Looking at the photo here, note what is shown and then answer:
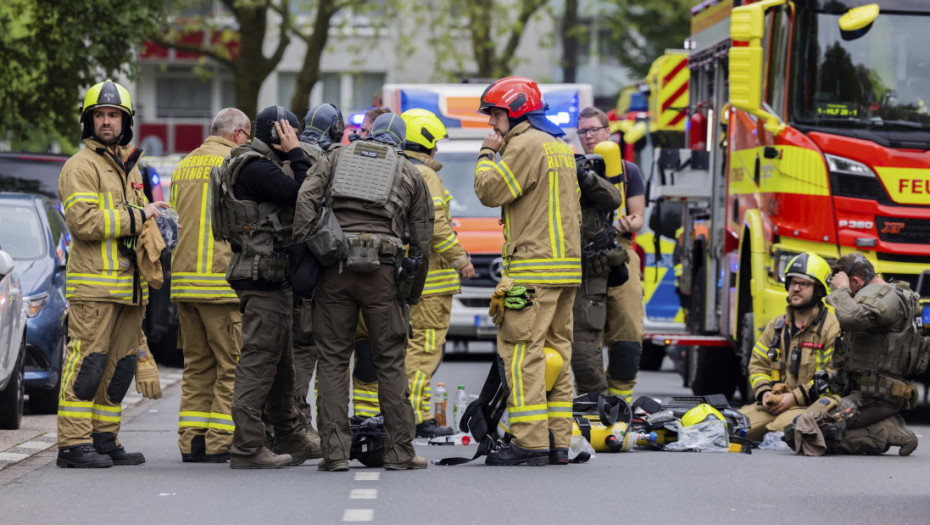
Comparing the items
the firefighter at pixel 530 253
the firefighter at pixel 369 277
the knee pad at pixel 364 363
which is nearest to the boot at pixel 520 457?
the firefighter at pixel 530 253

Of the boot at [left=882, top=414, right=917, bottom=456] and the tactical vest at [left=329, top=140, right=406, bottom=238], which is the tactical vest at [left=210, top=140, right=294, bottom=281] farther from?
the boot at [left=882, top=414, right=917, bottom=456]

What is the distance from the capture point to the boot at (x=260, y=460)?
908cm

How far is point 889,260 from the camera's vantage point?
466 inches

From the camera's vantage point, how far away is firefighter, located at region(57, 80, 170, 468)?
29.7 ft

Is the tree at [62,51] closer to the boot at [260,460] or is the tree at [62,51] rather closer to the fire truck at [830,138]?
the fire truck at [830,138]

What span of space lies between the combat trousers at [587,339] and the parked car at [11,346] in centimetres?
339

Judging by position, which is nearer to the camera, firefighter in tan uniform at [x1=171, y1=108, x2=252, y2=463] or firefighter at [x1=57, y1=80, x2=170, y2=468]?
firefighter at [x1=57, y1=80, x2=170, y2=468]

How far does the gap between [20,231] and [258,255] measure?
428 cm

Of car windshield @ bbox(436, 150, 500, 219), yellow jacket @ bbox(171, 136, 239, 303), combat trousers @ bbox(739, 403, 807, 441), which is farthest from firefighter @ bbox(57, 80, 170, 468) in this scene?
car windshield @ bbox(436, 150, 500, 219)

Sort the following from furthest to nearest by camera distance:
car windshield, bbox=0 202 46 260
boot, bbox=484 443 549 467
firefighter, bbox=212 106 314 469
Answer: car windshield, bbox=0 202 46 260, boot, bbox=484 443 549 467, firefighter, bbox=212 106 314 469

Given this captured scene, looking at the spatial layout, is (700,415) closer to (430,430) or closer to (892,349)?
(892,349)

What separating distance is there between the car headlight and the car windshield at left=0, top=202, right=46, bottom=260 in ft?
1.83

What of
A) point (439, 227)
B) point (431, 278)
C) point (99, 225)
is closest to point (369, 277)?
point (99, 225)

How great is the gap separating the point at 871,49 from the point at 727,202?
232 cm
